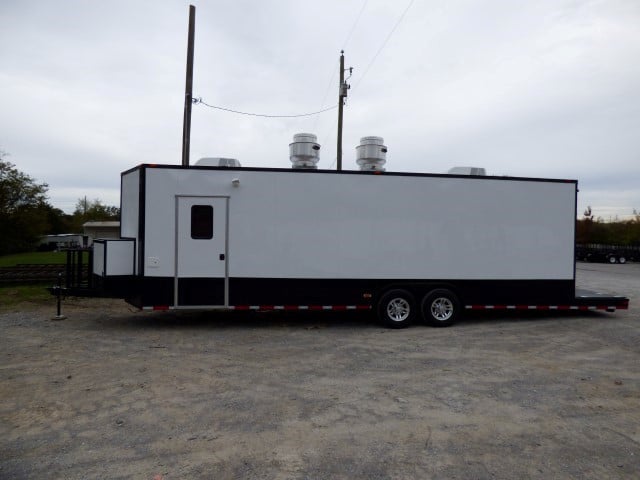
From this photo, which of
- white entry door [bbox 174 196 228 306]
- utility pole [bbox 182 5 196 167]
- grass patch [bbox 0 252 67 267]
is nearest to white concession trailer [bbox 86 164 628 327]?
white entry door [bbox 174 196 228 306]

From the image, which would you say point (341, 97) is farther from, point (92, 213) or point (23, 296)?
point (92, 213)

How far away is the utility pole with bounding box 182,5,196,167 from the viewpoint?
12438 mm

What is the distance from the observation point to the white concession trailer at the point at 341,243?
8094 millimetres

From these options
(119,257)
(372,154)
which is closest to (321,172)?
(372,154)

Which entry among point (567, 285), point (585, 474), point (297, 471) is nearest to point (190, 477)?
point (297, 471)

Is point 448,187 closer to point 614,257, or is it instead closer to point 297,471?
point 297,471

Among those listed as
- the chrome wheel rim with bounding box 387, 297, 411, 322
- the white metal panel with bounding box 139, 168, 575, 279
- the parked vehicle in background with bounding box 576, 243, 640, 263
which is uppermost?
the white metal panel with bounding box 139, 168, 575, 279

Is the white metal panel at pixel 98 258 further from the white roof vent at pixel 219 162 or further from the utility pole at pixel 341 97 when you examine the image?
the utility pole at pixel 341 97

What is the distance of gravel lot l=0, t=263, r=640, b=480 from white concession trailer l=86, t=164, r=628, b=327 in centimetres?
66

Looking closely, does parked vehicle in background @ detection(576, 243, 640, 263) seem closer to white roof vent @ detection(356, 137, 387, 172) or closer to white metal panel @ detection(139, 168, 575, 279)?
white metal panel @ detection(139, 168, 575, 279)

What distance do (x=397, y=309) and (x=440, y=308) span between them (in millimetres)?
860

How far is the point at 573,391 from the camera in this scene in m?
5.26

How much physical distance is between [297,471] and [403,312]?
5.42 metres

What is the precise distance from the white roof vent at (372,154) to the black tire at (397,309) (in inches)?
102
